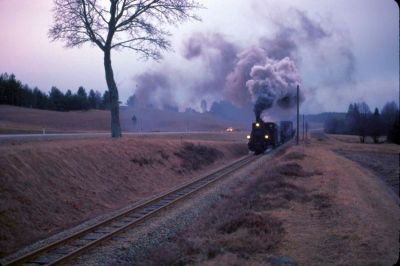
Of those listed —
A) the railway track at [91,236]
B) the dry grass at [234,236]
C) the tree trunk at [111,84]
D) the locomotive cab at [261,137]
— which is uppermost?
the tree trunk at [111,84]

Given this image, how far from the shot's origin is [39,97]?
122 m

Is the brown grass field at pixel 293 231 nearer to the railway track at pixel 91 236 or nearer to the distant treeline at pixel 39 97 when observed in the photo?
the railway track at pixel 91 236

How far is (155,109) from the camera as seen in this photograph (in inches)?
5886

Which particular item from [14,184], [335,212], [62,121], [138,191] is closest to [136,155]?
[138,191]

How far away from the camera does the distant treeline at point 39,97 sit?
10606 cm

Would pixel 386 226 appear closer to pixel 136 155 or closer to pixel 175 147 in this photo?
pixel 136 155

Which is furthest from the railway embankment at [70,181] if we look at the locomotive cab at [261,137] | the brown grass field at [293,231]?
the locomotive cab at [261,137]

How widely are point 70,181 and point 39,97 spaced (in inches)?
4350

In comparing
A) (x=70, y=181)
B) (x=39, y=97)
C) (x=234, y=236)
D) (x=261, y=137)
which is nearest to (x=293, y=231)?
(x=234, y=236)

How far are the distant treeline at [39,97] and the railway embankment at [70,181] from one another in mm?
84685

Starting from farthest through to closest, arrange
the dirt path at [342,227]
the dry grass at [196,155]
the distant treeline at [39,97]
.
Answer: the distant treeline at [39,97], the dry grass at [196,155], the dirt path at [342,227]

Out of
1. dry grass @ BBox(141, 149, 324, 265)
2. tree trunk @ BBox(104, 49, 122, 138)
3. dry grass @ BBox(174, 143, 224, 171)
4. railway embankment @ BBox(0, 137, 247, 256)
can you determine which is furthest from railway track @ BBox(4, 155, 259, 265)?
dry grass @ BBox(174, 143, 224, 171)

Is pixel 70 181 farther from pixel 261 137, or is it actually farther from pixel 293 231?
pixel 261 137

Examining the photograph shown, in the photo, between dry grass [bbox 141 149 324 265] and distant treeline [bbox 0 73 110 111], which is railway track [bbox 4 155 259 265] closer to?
dry grass [bbox 141 149 324 265]
